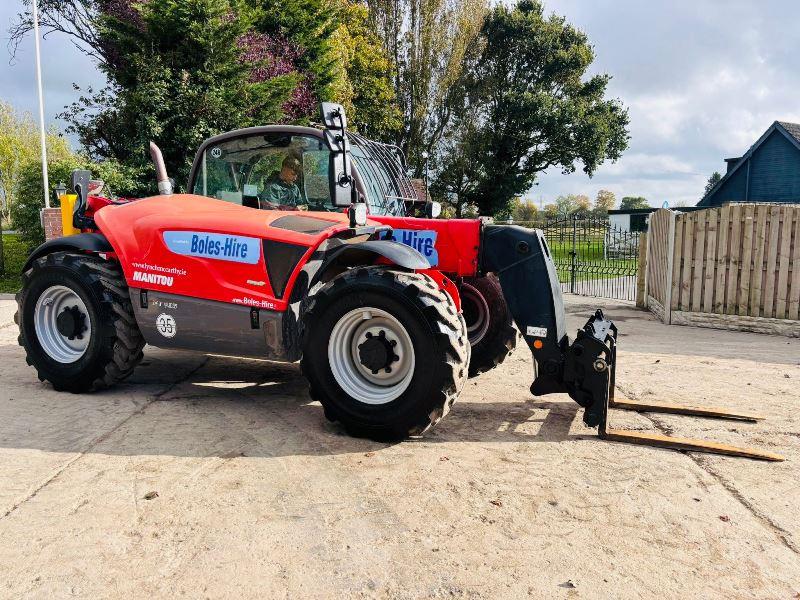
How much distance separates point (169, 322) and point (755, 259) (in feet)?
27.5

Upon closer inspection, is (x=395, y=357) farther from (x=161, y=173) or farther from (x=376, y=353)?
(x=161, y=173)

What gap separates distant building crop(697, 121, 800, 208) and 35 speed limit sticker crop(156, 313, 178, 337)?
2997 cm

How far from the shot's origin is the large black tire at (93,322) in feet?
16.8

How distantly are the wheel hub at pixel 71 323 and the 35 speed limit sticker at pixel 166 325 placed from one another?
90 centimetres

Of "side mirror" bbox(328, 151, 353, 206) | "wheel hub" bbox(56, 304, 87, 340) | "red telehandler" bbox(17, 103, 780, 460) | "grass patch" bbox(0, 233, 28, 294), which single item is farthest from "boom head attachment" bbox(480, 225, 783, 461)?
"grass patch" bbox(0, 233, 28, 294)

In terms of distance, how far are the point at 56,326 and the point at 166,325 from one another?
49.9 inches

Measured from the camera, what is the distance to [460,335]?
405cm

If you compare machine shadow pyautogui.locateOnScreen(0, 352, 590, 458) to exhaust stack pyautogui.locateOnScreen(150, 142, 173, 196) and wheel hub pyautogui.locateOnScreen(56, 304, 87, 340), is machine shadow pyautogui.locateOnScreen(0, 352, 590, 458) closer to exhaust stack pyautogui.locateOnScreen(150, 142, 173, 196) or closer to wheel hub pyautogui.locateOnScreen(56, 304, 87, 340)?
wheel hub pyautogui.locateOnScreen(56, 304, 87, 340)

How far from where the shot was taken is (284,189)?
5.29 metres

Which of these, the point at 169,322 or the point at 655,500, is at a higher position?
the point at 169,322

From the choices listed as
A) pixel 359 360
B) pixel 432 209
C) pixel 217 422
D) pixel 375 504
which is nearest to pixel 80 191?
pixel 217 422

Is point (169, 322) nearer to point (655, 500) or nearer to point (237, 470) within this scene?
point (237, 470)

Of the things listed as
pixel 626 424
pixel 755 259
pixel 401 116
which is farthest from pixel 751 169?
pixel 626 424

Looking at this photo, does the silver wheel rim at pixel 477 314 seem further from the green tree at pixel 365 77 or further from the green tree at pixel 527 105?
the green tree at pixel 527 105
